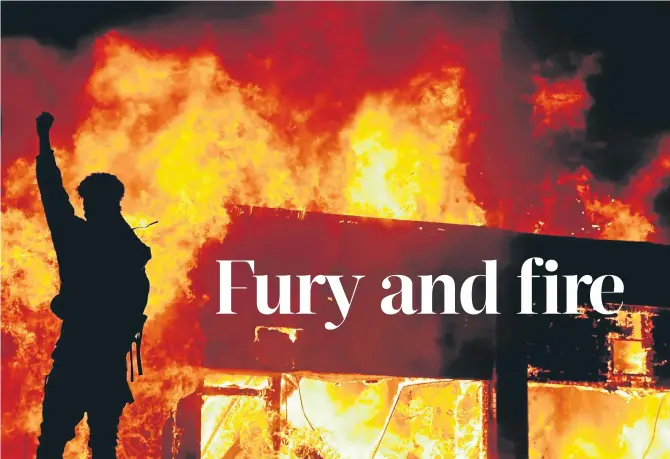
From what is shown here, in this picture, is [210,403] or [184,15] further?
[184,15]

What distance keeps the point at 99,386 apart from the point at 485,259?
502 cm

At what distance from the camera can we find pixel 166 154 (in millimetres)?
8500

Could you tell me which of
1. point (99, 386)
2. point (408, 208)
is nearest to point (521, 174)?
point (408, 208)

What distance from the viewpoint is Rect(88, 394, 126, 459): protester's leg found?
17.9 ft

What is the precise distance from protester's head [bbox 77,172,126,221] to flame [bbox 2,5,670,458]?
7.52ft

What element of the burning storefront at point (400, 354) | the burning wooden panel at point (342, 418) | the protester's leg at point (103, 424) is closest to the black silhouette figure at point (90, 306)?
the protester's leg at point (103, 424)

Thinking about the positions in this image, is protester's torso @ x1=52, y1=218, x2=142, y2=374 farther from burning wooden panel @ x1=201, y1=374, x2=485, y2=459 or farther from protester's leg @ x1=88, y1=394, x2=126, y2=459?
burning wooden panel @ x1=201, y1=374, x2=485, y2=459

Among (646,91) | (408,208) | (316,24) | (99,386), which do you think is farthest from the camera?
(646,91)

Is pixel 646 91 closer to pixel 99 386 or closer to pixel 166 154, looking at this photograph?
pixel 166 154

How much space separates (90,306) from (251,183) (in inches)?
140

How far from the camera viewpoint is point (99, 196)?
5.59m

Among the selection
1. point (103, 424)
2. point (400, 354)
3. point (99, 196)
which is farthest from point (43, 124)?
point (400, 354)

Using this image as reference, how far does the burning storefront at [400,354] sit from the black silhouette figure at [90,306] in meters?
2.12

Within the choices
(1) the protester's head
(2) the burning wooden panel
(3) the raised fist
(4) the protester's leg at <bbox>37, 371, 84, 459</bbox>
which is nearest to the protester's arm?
(3) the raised fist
